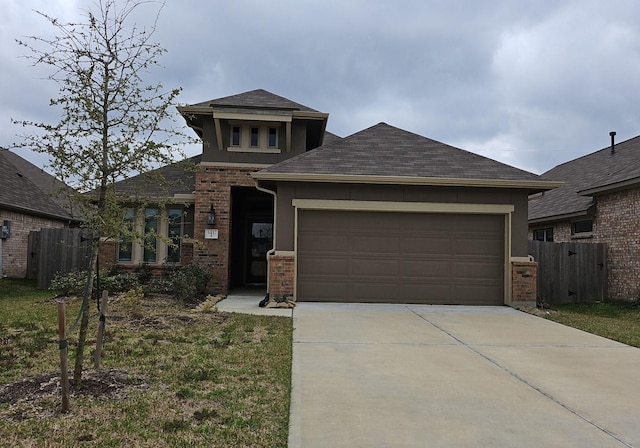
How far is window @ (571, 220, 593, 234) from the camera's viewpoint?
1402cm

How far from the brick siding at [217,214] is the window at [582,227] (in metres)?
9.96

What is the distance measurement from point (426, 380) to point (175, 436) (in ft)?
9.17

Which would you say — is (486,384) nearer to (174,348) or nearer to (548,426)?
(548,426)

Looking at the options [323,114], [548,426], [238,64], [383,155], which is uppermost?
[238,64]

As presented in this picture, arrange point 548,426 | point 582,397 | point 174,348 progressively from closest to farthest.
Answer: point 548,426 → point 582,397 → point 174,348

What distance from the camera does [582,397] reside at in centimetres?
473

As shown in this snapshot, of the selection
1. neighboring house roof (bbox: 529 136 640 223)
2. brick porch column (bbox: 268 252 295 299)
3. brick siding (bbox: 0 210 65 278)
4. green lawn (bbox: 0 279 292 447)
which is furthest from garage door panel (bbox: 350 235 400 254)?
brick siding (bbox: 0 210 65 278)

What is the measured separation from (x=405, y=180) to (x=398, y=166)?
68 cm

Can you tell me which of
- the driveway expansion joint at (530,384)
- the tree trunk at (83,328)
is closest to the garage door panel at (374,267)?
the driveway expansion joint at (530,384)

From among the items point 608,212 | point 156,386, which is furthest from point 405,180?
point 156,386

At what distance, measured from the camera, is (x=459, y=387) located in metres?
4.96

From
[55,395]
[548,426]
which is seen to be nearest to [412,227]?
[548,426]

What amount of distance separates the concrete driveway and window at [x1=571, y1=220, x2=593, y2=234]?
6.73m

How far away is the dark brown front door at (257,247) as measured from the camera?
16219 mm
